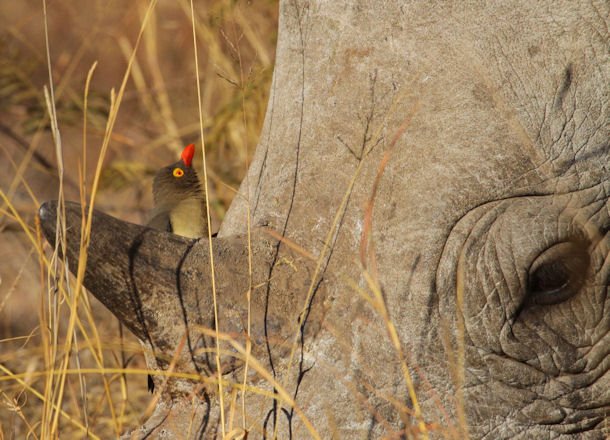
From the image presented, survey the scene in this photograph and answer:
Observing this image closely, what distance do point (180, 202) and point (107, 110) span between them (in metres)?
3.08

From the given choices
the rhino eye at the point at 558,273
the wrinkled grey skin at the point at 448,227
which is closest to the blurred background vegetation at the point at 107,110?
the wrinkled grey skin at the point at 448,227

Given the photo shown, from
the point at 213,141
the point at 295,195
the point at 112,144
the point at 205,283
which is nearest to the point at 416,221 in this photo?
the point at 295,195

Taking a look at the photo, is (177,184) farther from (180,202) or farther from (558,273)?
(558,273)

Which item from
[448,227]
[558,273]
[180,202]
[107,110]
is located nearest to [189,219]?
[180,202]

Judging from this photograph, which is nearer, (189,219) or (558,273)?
(558,273)

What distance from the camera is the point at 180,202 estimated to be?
339 cm

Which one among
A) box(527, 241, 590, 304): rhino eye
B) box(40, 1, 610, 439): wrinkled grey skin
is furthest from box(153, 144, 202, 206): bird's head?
box(527, 241, 590, 304): rhino eye

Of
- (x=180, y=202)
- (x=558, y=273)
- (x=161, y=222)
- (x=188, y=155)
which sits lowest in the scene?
(x=558, y=273)

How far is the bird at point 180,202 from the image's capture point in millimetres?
3303

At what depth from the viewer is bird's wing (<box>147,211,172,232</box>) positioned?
327 cm

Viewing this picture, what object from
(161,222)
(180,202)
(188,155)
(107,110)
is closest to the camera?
(161,222)

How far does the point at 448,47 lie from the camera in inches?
99.3

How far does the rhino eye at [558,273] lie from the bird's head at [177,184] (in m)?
1.36

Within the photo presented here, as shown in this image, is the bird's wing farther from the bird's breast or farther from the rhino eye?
the rhino eye
